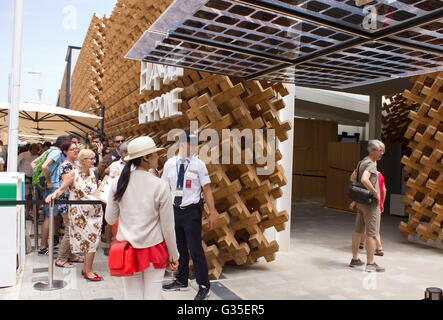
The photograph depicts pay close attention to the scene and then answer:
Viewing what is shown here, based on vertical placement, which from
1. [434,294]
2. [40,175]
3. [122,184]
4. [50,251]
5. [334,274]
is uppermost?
[122,184]

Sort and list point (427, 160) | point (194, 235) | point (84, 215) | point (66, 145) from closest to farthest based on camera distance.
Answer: point (194, 235)
point (84, 215)
point (66, 145)
point (427, 160)

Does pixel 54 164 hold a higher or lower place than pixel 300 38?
lower

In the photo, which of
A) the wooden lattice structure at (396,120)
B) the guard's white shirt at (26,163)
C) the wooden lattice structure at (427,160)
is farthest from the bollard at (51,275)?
the wooden lattice structure at (396,120)

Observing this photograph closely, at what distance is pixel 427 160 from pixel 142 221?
15.6 feet

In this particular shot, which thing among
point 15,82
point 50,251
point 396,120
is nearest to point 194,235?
point 50,251

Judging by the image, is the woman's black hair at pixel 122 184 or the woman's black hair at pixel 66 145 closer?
the woman's black hair at pixel 122 184

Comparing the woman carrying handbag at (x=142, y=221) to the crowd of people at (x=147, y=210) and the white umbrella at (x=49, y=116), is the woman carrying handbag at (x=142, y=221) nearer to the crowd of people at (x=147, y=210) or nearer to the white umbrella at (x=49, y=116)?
the crowd of people at (x=147, y=210)

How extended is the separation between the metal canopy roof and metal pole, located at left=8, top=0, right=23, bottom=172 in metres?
2.17

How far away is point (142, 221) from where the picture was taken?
2.31 m

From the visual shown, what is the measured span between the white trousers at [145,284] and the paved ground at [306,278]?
1136 millimetres

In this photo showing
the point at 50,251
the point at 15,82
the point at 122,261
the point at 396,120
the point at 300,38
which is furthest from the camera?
the point at 396,120

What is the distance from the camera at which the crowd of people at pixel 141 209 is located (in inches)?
91.5

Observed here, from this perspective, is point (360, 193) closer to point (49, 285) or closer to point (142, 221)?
point (142, 221)
